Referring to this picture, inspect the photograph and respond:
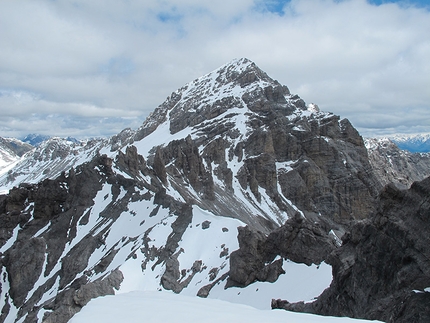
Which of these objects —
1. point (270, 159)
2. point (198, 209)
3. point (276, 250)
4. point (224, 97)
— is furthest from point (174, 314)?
point (224, 97)

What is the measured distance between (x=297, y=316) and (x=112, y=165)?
70591mm

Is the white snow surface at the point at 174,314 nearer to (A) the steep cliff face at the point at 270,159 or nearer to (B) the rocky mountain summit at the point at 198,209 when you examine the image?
(B) the rocky mountain summit at the point at 198,209

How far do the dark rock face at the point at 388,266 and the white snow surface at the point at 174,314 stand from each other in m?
10.2

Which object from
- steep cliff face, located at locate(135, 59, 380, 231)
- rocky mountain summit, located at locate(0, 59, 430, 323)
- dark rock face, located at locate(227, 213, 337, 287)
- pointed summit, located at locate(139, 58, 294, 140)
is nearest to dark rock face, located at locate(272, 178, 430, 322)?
rocky mountain summit, located at locate(0, 59, 430, 323)

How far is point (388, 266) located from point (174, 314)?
1600cm

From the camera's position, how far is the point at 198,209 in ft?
179

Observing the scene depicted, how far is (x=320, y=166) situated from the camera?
132 m

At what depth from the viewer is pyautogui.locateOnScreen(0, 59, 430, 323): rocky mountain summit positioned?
124 feet

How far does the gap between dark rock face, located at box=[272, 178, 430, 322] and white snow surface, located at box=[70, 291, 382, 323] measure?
10246 millimetres

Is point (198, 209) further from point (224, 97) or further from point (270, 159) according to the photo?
point (224, 97)

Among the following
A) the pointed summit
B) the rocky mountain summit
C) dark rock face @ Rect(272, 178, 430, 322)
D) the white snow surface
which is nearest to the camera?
the white snow surface

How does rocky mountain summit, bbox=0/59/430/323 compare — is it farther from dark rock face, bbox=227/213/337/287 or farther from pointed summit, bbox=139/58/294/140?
pointed summit, bbox=139/58/294/140

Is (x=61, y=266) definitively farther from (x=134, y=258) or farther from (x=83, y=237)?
(x=134, y=258)

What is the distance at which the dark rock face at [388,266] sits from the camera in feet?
60.2
